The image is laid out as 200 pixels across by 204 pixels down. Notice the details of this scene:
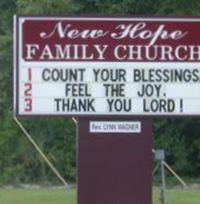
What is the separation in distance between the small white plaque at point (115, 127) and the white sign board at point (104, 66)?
6.5 inches

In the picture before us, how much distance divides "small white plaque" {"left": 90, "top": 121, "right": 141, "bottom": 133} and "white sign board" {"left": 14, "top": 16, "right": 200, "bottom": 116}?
0.17 meters

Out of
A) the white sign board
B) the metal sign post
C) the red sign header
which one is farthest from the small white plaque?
the red sign header

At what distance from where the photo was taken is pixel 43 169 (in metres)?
37.6

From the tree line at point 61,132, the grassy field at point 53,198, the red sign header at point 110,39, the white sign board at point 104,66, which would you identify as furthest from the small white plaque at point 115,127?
the tree line at point 61,132

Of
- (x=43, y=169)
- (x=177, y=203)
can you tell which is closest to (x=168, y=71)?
(x=177, y=203)

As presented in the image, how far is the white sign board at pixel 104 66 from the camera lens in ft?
48.5

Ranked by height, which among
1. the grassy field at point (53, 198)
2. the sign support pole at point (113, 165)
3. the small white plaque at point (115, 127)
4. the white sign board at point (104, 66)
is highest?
the white sign board at point (104, 66)

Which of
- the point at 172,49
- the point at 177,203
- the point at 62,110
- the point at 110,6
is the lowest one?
the point at 177,203

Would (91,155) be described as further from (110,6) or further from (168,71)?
(110,6)

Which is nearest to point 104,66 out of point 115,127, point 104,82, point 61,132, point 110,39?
point 104,82

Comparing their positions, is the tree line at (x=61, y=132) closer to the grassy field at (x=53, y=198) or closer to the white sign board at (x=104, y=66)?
the grassy field at (x=53, y=198)

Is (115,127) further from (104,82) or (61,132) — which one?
(61,132)

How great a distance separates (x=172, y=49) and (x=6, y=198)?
12.0 m

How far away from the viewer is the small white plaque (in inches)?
585
